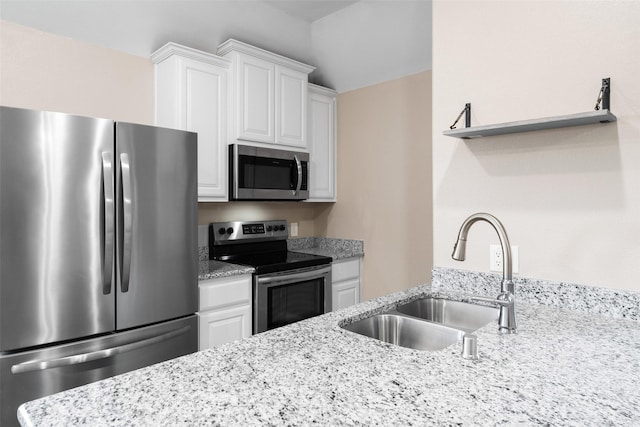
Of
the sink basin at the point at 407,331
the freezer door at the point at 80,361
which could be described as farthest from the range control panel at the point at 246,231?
the sink basin at the point at 407,331

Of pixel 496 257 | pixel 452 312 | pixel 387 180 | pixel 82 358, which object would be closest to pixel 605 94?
pixel 496 257

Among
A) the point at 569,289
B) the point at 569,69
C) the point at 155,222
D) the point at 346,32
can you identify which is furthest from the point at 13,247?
the point at 346,32

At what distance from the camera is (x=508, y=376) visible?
0.95 meters

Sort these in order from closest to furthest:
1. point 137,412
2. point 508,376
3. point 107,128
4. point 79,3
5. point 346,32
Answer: point 137,412 < point 508,376 < point 107,128 < point 79,3 < point 346,32

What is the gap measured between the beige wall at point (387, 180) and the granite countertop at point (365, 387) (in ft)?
6.38

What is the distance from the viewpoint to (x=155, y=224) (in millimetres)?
2008

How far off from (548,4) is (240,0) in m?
2.32

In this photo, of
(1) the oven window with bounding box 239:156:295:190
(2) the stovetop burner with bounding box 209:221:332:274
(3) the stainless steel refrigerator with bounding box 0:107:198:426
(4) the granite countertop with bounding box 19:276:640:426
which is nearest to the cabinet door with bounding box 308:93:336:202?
(1) the oven window with bounding box 239:156:295:190

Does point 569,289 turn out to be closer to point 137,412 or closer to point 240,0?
point 137,412

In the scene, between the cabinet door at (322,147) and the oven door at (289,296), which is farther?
the cabinet door at (322,147)

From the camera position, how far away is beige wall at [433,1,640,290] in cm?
148

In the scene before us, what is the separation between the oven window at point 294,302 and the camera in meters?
2.71

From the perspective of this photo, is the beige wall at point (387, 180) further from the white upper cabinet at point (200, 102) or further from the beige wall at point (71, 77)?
the beige wall at point (71, 77)

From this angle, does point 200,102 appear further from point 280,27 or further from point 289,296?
point 289,296
